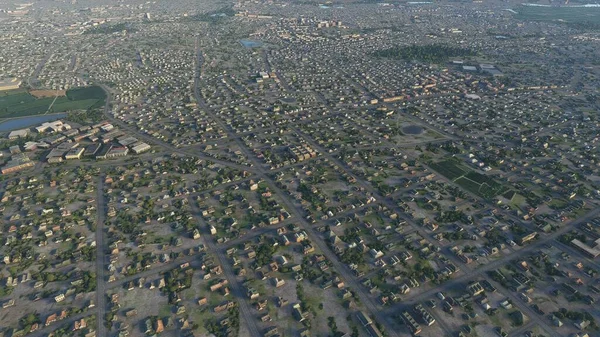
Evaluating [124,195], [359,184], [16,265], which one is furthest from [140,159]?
[359,184]

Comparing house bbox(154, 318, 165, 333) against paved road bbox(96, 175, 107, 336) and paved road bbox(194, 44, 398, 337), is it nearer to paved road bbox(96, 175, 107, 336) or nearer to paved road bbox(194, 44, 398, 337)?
paved road bbox(96, 175, 107, 336)

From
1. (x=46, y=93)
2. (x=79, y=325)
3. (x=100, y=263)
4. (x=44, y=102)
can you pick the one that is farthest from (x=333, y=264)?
(x=46, y=93)

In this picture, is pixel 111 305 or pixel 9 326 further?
pixel 111 305

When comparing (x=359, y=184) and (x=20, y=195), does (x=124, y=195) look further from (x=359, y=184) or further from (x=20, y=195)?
(x=359, y=184)

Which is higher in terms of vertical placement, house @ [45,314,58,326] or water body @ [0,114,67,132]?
water body @ [0,114,67,132]

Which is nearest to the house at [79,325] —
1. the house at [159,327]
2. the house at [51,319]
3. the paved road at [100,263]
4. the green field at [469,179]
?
the paved road at [100,263]

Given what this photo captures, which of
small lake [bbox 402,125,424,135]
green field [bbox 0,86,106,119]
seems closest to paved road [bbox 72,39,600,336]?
small lake [bbox 402,125,424,135]
